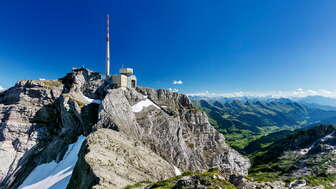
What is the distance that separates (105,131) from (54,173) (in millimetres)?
19334

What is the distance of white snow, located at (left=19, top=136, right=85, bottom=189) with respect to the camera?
45.2 meters

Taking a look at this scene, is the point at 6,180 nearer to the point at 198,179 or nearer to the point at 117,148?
the point at 117,148

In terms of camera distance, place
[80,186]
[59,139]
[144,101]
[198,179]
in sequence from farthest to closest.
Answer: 1. [144,101]
2. [59,139]
3. [80,186]
4. [198,179]

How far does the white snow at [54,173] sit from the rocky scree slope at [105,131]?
253 cm

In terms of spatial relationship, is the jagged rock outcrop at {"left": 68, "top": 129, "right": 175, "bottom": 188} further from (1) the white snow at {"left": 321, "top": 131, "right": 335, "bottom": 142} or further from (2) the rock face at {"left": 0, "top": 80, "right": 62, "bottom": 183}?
(1) the white snow at {"left": 321, "top": 131, "right": 335, "bottom": 142}

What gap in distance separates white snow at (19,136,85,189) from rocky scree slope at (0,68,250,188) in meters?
2.53

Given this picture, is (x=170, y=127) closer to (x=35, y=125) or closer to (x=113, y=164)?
(x=113, y=164)

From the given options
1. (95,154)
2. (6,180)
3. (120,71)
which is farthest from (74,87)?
(95,154)

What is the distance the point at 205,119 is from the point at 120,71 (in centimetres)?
4690

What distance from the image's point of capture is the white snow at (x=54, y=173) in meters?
45.2

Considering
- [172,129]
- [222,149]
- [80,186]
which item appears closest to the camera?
[80,186]

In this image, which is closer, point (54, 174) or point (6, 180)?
point (54, 174)

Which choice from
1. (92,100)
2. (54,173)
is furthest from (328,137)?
(54,173)

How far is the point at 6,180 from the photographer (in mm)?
57719
